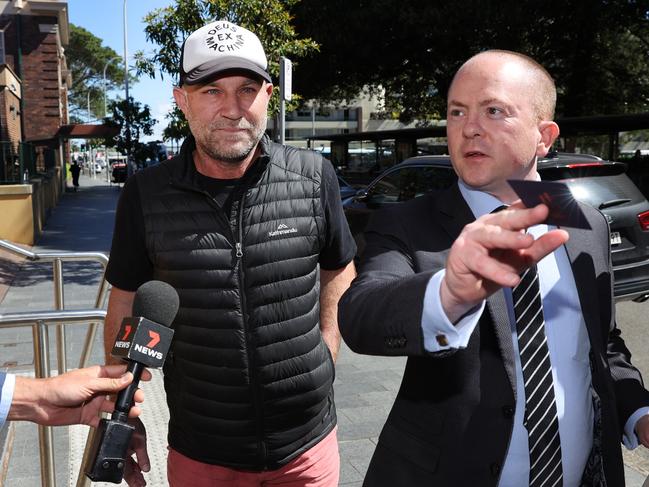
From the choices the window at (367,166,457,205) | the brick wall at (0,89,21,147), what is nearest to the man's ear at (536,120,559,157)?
the window at (367,166,457,205)

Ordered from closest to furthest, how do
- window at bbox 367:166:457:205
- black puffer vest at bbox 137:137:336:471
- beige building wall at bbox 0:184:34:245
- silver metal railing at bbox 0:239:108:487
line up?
black puffer vest at bbox 137:137:336:471 → silver metal railing at bbox 0:239:108:487 → window at bbox 367:166:457:205 → beige building wall at bbox 0:184:34:245

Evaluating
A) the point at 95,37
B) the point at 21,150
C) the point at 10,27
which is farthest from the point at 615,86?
the point at 95,37

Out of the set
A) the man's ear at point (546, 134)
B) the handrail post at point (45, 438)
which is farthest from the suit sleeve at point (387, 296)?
the handrail post at point (45, 438)

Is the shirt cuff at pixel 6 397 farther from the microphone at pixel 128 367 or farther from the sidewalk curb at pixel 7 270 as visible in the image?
the sidewalk curb at pixel 7 270

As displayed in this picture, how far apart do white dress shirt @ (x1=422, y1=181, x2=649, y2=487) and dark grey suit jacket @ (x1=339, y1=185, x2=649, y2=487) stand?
0.09ft

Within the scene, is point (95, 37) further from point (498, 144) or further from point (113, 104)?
point (498, 144)

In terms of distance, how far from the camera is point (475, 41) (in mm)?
18719

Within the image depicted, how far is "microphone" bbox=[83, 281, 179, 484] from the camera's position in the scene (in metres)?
1.40

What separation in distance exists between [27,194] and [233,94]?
1194 centimetres

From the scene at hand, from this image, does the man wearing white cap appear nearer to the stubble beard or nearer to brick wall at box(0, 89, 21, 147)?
the stubble beard

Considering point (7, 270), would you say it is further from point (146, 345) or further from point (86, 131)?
point (86, 131)

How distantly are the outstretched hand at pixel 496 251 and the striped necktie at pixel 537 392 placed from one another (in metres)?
0.48

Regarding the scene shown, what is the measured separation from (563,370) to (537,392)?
99 mm

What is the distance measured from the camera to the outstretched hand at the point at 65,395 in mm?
1580
